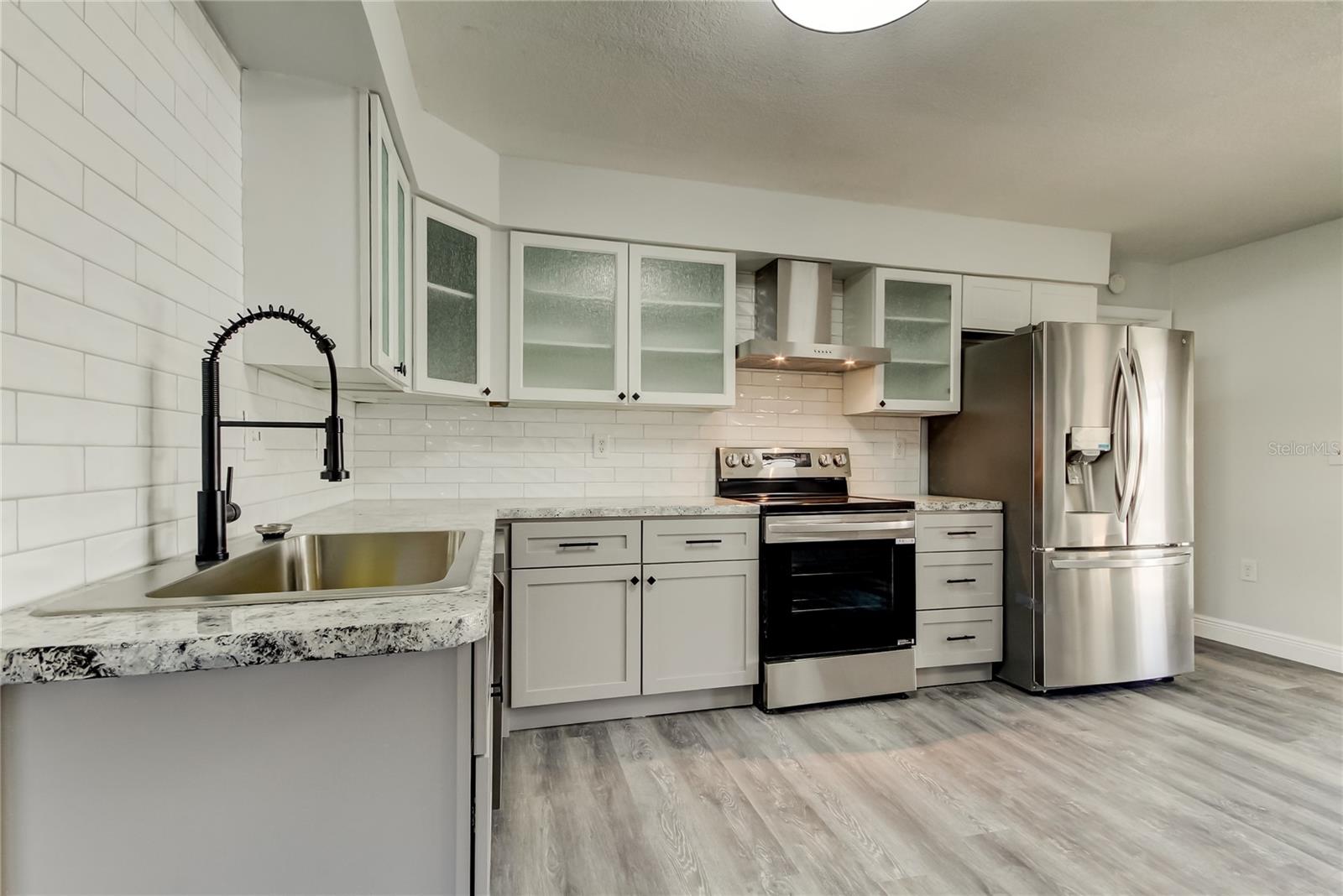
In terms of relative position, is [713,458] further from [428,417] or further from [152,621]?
[152,621]

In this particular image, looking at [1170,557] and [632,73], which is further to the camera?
[1170,557]

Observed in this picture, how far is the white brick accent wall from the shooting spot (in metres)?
0.86

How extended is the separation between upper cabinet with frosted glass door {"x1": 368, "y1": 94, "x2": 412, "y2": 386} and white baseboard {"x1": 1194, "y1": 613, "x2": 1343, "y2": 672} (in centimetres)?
472

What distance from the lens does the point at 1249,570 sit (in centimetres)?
364

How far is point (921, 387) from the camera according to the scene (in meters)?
3.36

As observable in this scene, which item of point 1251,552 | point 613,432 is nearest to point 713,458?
point 613,432

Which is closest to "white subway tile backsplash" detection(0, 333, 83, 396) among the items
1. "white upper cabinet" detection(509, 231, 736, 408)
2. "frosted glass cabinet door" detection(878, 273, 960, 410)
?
"white upper cabinet" detection(509, 231, 736, 408)

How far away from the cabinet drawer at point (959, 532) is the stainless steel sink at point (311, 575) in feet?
7.34

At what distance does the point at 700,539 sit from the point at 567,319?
116 cm

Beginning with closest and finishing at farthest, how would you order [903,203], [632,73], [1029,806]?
[1029,806]
[632,73]
[903,203]

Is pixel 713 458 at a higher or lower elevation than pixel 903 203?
lower

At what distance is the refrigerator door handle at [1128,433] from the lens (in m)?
2.99

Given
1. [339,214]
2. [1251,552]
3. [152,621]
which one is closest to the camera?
[152,621]

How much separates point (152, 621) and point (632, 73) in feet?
6.82
